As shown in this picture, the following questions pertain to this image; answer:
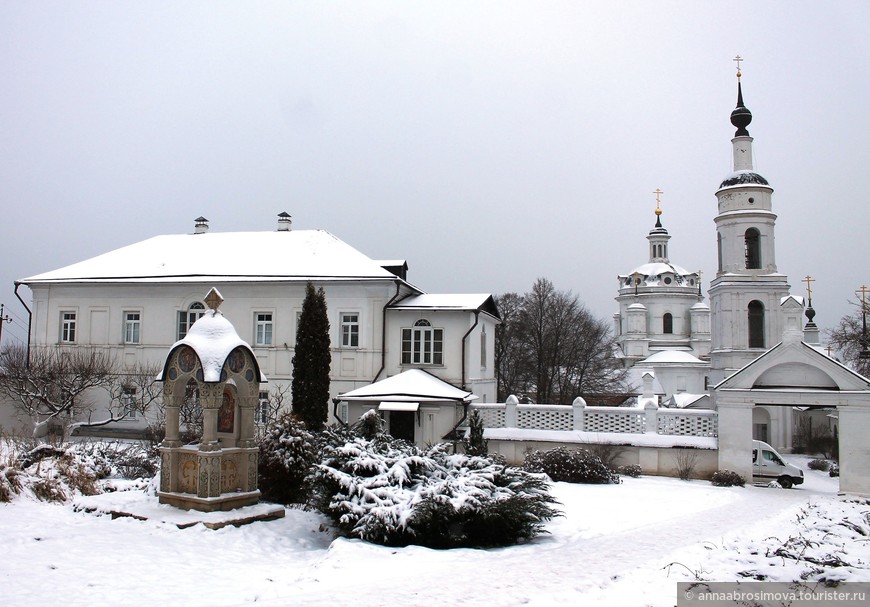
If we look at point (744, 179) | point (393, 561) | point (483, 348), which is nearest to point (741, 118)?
point (744, 179)

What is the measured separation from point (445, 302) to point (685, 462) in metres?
9.81

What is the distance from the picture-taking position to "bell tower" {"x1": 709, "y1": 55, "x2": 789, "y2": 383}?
36.6 meters

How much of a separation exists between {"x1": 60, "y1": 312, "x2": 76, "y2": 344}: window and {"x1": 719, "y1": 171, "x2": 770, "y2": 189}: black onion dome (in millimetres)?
31530

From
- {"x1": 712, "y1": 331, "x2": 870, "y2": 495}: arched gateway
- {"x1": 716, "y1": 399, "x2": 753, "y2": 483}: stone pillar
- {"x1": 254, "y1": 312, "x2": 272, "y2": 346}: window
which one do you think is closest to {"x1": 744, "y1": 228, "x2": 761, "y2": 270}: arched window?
{"x1": 712, "y1": 331, "x2": 870, "y2": 495}: arched gateway

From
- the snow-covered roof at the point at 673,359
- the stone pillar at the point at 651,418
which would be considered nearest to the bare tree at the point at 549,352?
the snow-covered roof at the point at 673,359

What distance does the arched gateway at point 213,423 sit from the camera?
12805 millimetres

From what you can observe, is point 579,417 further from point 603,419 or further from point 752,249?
point 752,249

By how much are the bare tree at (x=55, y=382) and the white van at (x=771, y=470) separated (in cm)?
2009

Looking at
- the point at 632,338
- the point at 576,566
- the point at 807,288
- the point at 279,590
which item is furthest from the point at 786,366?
the point at 632,338

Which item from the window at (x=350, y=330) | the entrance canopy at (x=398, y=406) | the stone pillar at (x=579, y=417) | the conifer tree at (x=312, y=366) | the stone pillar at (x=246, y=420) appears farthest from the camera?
the window at (x=350, y=330)

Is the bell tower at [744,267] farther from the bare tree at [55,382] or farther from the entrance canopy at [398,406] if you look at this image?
the bare tree at [55,382]

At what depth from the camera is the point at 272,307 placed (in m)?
27.2

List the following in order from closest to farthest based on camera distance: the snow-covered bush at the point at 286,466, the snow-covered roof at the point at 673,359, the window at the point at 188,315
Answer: the snow-covered bush at the point at 286,466, the window at the point at 188,315, the snow-covered roof at the point at 673,359

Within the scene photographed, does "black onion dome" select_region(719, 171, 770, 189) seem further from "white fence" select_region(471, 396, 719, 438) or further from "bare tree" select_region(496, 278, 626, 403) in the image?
"white fence" select_region(471, 396, 719, 438)
